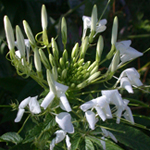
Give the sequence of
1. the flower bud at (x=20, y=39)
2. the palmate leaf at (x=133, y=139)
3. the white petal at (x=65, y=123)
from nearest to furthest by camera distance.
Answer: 1. the white petal at (x=65, y=123)
2. the flower bud at (x=20, y=39)
3. the palmate leaf at (x=133, y=139)

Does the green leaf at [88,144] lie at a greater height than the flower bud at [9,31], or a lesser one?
lesser

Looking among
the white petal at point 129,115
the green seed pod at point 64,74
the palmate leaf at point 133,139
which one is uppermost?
the green seed pod at point 64,74

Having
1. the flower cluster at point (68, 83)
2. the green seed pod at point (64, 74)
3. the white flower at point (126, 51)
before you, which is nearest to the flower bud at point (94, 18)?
the flower cluster at point (68, 83)

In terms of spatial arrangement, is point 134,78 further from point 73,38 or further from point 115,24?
point 73,38

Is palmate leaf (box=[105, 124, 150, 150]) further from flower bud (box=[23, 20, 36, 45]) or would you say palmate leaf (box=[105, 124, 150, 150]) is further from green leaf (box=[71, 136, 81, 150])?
flower bud (box=[23, 20, 36, 45])

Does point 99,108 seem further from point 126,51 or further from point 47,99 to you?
point 126,51

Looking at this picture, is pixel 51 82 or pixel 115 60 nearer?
pixel 51 82

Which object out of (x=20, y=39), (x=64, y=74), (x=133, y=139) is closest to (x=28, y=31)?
(x=20, y=39)

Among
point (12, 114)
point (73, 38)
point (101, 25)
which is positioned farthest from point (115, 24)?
point (73, 38)

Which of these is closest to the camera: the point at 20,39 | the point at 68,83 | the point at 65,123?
the point at 65,123

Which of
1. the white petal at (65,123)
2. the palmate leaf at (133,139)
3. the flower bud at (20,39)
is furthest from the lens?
the palmate leaf at (133,139)

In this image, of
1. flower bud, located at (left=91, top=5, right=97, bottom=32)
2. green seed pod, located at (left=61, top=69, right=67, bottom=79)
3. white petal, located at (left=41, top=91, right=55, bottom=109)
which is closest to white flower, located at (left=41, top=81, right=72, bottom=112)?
white petal, located at (left=41, top=91, right=55, bottom=109)

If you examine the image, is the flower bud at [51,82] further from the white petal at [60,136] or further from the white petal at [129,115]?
the white petal at [129,115]
